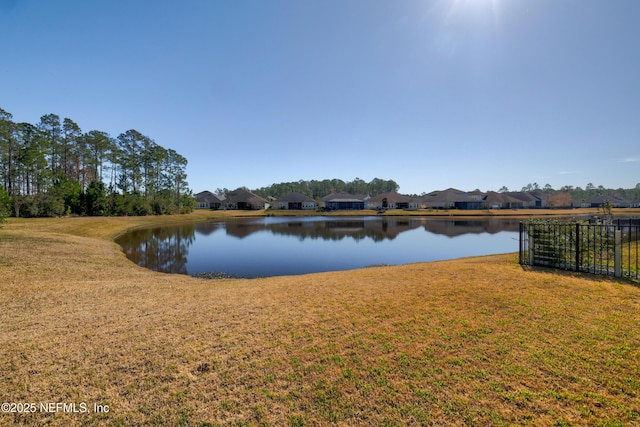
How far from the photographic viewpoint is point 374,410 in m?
3.46

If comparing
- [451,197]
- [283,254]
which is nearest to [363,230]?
[283,254]

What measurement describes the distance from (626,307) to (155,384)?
9.45 meters

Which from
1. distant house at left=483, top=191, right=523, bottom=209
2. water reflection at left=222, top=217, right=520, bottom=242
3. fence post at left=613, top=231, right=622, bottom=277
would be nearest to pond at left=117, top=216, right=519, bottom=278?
water reflection at left=222, top=217, right=520, bottom=242

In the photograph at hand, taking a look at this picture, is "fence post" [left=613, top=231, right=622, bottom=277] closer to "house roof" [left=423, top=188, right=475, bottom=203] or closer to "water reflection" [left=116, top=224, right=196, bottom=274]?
"water reflection" [left=116, top=224, right=196, bottom=274]

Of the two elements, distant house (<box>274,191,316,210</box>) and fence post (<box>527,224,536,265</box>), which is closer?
fence post (<box>527,224,536,265</box>)

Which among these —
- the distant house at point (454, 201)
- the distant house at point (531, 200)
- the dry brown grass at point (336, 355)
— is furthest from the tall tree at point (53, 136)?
the distant house at point (531, 200)

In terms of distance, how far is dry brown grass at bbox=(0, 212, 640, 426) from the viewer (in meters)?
3.46

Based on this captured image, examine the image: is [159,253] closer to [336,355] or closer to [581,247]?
[336,355]

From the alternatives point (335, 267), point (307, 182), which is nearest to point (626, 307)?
point (335, 267)

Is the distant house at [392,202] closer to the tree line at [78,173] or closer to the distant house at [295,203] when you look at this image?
the distant house at [295,203]

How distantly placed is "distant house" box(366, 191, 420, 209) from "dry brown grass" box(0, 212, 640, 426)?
7701 cm

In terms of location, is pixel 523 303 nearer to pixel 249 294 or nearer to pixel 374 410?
pixel 374 410

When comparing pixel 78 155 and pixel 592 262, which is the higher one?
pixel 78 155

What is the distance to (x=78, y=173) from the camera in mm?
55438
